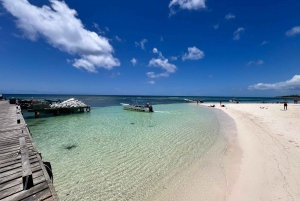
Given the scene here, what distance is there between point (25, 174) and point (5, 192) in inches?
31.5

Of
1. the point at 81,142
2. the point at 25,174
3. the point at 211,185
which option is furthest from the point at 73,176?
the point at 211,185

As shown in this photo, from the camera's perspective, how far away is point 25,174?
326 cm

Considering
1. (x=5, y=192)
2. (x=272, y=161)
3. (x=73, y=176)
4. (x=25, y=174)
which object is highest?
(x=25, y=174)

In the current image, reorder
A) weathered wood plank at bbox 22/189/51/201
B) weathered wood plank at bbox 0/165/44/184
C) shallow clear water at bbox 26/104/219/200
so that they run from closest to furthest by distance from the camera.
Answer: weathered wood plank at bbox 22/189/51/201, weathered wood plank at bbox 0/165/44/184, shallow clear water at bbox 26/104/219/200

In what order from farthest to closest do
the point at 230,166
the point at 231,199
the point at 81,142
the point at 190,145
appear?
the point at 81,142, the point at 190,145, the point at 230,166, the point at 231,199

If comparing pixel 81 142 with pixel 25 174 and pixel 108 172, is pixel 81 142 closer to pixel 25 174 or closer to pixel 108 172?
pixel 108 172

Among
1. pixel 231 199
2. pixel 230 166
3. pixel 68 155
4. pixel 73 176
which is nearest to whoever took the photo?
Result: pixel 231 199

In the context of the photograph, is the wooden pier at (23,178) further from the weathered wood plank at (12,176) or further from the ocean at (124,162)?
the ocean at (124,162)

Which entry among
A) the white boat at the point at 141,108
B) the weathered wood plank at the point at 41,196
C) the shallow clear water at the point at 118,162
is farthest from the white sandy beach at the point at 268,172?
the white boat at the point at 141,108

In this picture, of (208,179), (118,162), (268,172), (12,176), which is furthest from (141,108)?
(12,176)

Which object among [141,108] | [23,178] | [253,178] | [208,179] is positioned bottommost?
[208,179]

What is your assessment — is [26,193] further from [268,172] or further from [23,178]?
[268,172]

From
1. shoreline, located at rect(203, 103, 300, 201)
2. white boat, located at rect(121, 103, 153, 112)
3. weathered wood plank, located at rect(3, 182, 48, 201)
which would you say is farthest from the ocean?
white boat, located at rect(121, 103, 153, 112)

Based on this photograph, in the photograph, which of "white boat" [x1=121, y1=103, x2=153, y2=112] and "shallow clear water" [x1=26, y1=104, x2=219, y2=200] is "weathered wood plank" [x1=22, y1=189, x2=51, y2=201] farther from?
"white boat" [x1=121, y1=103, x2=153, y2=112]
